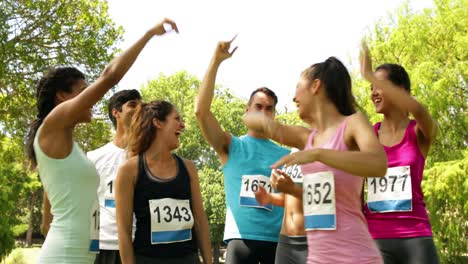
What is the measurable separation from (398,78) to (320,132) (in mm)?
1601

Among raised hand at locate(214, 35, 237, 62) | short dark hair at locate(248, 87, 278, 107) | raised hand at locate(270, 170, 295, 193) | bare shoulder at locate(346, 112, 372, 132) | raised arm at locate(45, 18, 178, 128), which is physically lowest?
raised hand at locate(270, 170, 295, 193)

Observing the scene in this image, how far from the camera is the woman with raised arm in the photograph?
341 cm

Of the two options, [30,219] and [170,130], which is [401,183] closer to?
[170,130]

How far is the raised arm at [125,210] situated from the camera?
4.30m

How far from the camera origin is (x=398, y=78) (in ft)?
15.6

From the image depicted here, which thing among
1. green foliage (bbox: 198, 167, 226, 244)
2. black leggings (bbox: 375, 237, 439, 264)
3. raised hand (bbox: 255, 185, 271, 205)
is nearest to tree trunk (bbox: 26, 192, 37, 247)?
green foliage (bbox: 198, 167, 226, 244)

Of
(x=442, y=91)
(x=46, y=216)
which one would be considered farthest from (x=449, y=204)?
(x=46, y=216)

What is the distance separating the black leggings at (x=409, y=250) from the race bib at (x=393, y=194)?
0.21m

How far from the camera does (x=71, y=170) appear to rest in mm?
3525

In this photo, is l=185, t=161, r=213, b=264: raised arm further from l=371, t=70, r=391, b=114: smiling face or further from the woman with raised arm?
l=371, t=70, r=391, b=114: smiling face

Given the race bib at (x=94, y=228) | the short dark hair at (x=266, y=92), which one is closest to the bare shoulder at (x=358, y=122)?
the race bib at (x=94, y=228)

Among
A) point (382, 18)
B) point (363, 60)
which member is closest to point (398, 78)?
point (363, 60)

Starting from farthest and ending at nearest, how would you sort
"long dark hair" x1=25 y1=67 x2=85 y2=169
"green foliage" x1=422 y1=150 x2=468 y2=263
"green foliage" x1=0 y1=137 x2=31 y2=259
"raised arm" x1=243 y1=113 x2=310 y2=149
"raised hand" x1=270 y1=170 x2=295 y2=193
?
"green foliage" x1=422 y1=150 x2=468 y2=263
"green foliage" x1=0 y1=137 x2=31 y2=259
"long dark hair" x1=25 y1=67 x2=85 y2=169
"raised arm" x1=243 y1=113 x2=310 y2=149
"raised hand" x1=270 y1=170 x2=295 y2=193

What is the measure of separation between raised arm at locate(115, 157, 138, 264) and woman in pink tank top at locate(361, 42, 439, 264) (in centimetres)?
159
